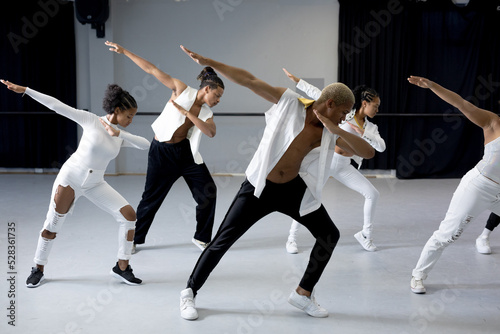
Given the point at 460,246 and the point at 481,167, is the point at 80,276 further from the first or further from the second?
the point at 460,246

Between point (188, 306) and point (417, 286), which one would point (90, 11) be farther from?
point (417, 286)

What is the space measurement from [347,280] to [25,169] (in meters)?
5.99

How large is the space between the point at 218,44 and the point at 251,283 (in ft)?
16.7

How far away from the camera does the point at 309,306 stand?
3.11m

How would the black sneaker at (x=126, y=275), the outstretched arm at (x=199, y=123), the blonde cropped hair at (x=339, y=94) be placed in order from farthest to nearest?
the outstretched arm at (x=199, y=123), the black sneaker at (x=126, y=275), the blonde cropped hair at (x=339, y=94)

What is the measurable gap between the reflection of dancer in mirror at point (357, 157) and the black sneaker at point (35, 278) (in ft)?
6.16

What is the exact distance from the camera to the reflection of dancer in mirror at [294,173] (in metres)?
2.80

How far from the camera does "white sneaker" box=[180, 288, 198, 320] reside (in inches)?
118

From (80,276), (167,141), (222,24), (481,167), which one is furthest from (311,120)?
(222,24)

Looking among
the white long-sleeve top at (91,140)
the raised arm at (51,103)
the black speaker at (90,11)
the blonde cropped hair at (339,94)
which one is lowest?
the white long-sleeve top at (91,140)

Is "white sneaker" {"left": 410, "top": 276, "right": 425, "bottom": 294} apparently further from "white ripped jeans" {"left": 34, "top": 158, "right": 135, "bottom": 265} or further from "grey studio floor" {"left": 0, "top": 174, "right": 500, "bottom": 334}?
"white ripped jeans" {"left": 34, "top": 158, "right": 135, "bottom": 265}

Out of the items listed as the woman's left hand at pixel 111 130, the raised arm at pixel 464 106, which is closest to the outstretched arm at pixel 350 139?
the raised arm at pixel 464 106

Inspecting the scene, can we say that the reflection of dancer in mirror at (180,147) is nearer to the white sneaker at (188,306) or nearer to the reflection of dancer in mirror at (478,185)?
the white sneaker at (188,306)

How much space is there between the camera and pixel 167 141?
4.18 m
